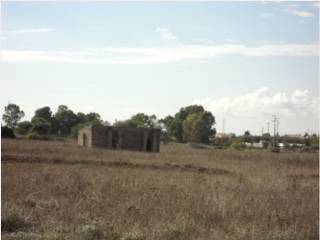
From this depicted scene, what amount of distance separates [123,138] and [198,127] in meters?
47.8

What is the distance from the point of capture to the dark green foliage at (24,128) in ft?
242

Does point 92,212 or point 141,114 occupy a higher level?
point 141,114

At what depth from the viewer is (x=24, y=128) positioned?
245ft

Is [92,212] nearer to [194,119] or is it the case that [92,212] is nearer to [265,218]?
[265,218]

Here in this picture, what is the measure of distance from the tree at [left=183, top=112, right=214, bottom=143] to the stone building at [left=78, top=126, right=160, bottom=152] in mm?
46298

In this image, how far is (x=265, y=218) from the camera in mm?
8203

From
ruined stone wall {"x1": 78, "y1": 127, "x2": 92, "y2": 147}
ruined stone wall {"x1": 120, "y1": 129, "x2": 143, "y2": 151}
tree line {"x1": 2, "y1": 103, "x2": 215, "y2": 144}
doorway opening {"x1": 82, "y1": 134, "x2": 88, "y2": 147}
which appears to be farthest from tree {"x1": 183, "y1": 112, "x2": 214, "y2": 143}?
ruined stone wall {"x1": 120, "y1": 129, "x2": 143, "y2": 151}

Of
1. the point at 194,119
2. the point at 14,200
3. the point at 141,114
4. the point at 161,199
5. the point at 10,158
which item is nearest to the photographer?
the point at 14,200

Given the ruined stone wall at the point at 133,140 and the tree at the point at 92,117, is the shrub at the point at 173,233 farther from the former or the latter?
the tree at the point at 92,117

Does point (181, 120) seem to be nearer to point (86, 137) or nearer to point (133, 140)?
point (86, 137)

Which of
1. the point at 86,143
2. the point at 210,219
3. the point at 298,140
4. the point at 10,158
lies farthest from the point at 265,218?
the point at 298,140

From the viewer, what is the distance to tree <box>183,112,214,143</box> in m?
91.8

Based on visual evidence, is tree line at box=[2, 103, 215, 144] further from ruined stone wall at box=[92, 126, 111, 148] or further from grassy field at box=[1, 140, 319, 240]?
grassy field at box=[1, 140, 319, 240]

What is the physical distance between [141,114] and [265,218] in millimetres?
98878
